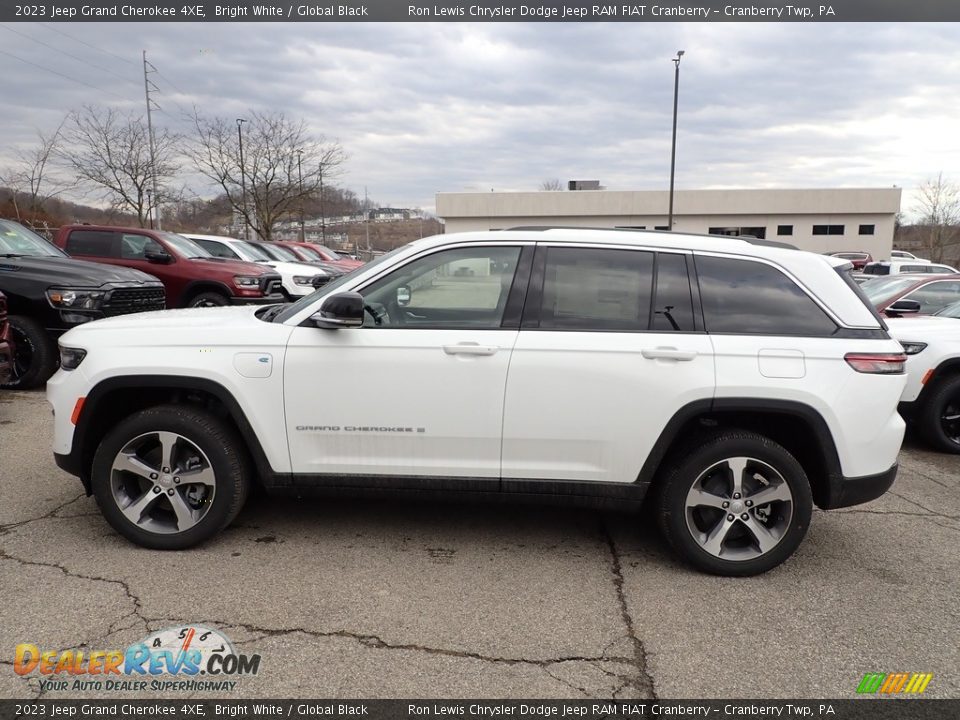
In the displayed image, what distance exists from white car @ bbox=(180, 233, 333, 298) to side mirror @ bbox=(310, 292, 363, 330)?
8515 millimetres

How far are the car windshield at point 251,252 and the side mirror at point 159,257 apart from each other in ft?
10.7

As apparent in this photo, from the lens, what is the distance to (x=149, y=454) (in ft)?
11.2

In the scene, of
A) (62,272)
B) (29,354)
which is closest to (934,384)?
(62,272)

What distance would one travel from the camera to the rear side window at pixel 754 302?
3.26 metres

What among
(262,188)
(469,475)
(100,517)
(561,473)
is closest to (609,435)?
(561,473)

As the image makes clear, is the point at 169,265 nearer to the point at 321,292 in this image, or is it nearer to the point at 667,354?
the point at 321,292

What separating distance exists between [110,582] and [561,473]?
7.64ft

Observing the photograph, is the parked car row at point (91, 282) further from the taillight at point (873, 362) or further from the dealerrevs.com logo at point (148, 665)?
the taillight at point (873, 362)

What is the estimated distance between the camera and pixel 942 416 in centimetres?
571

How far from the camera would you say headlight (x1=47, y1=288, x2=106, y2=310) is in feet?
Answer: 22.2

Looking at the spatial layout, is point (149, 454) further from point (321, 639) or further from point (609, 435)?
Answer: point (609, 435)

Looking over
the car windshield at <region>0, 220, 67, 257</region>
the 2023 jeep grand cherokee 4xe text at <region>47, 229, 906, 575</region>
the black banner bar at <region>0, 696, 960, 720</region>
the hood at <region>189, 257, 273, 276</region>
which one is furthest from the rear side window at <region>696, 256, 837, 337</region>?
the hood at <region>189, 257, 273, 276</region>

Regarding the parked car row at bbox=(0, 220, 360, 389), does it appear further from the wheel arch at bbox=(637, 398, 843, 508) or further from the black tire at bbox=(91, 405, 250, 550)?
the wheel arch at bbox=(637, 398, 843, 508)

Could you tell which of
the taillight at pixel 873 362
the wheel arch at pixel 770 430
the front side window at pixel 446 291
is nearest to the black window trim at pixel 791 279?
the taillight at pixel 873 362
